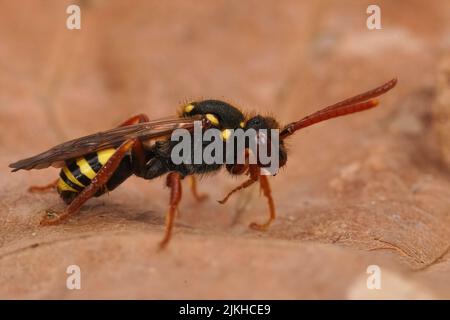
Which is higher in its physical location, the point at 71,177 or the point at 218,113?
the point at 218,113

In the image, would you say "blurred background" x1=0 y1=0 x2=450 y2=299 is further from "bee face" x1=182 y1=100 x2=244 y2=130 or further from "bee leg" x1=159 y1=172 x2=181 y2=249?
"bee face" x1=182 y1=100 x2=244 y2=130

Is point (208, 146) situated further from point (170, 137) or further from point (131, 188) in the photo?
point (131, 188)

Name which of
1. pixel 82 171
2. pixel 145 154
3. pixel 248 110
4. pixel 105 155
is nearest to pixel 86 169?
pixel 82 171

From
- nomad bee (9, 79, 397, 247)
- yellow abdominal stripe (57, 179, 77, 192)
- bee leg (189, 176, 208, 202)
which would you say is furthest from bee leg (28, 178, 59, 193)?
bee leg (189, 176, 208, 202)

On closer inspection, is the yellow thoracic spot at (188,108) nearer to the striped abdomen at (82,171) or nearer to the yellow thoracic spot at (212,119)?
the yellow thoracic spot at (212,119)

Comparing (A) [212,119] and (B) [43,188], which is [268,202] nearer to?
(A) [212,119]
